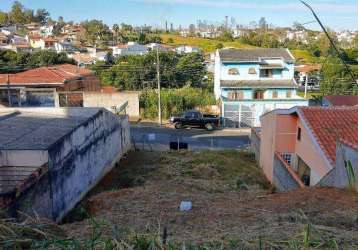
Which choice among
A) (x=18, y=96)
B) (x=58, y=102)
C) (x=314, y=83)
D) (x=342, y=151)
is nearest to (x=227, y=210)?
(x=342, y=151)

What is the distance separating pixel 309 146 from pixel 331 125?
112 cm

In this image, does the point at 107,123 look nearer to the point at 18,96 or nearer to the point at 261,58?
the point at 18,96

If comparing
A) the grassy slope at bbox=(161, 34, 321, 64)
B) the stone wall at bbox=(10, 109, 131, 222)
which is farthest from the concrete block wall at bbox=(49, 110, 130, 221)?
the grassy slope at bbox=(161, 34, 321, 64)

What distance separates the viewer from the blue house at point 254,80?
34094mm

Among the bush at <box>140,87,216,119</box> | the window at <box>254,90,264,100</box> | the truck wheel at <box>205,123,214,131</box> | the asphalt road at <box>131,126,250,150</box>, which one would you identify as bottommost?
the asphalt road at <box>131,126,250,150</box>

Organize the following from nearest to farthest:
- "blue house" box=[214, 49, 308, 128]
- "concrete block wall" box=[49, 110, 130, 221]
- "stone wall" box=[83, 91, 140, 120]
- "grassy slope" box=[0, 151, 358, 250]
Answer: "grassy slope" box=[0, 151, 358, 250], "concrete block wall" box=[49, 110, 130, 221], "blue house" box=[214, 49, 308, 128], "stone wall" box=[83, 91, 140, 120]

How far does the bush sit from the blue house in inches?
81.4

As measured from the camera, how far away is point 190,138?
29078mm

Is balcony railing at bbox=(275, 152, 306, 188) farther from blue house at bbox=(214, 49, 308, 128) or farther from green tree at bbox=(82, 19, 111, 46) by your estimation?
green tree at bbox=(82, 19, 111, 46)

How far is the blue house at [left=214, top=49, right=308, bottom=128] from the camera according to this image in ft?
112

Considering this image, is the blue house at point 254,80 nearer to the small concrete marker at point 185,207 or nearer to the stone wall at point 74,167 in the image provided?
the stone wall at point 74,167

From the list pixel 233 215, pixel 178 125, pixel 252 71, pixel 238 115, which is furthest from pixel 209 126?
pixel 233 215

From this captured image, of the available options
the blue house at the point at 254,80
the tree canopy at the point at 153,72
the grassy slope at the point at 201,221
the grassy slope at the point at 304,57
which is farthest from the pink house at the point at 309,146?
the grassy slope at the point at 304,57

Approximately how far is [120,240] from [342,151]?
8.20 m
